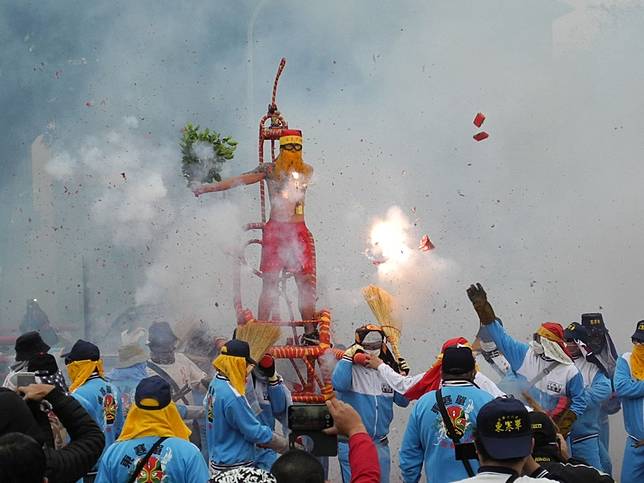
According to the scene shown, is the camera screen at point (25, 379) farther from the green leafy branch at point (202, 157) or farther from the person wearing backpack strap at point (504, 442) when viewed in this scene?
the green leafy branch at point (202, 157)

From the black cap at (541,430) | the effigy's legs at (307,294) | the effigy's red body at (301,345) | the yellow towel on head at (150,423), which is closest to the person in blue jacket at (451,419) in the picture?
the black cap at (541,430)

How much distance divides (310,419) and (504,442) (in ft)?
2.36

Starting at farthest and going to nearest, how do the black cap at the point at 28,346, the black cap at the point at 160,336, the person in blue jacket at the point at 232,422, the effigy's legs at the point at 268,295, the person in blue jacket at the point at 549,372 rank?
the effigy's legs at the point at 268,295 < the black cap at the point at 160,336 < the person in blue jacket at the point at 549,372 < the person in blue jacket at the point at 232,422 < the black cap at the point at 28,346

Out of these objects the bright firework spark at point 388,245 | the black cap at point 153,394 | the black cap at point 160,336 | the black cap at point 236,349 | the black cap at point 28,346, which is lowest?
the black cap at point 153,394

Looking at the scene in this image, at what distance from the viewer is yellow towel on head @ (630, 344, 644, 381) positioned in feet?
24.5

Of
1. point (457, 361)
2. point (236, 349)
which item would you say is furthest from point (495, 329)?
point (236, 349)

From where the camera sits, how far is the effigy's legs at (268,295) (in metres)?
8.93

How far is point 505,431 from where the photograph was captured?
11.2 feet

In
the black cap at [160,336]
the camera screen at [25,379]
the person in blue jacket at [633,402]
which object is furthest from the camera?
the black cap at [160,336]

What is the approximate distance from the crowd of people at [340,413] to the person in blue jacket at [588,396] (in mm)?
12

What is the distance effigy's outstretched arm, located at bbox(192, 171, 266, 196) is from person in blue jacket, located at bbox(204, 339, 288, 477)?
3039 mm

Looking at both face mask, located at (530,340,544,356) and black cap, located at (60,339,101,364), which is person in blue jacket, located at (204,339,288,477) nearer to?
black cap, located at (60,339,101,364)

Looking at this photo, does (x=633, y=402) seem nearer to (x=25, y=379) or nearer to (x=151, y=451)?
(x=151, y=451)

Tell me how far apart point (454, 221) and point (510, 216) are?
32.7 inches
